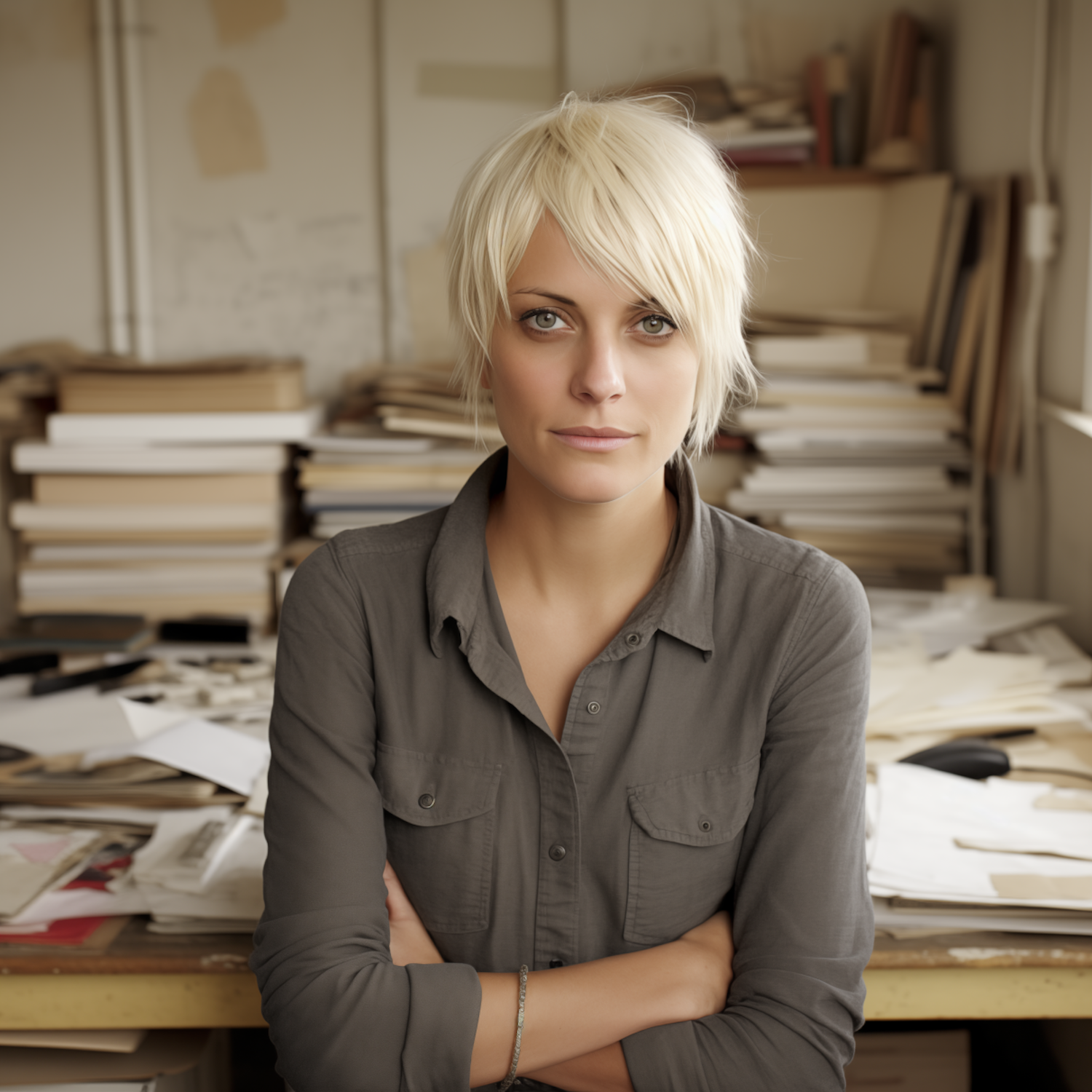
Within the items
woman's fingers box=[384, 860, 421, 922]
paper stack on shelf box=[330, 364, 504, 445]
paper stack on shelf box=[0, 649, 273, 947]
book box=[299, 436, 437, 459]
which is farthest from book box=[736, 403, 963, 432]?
woman's fingers box=[384, 860, 421, 922]

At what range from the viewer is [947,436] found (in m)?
2.55

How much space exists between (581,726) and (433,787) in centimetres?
16

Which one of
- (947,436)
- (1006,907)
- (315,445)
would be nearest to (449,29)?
(315,445)

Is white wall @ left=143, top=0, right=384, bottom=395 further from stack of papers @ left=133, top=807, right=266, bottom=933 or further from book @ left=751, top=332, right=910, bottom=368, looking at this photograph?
stack of papers @ left=133, top=807, right=266, bottom=933

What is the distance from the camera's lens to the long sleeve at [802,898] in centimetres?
103

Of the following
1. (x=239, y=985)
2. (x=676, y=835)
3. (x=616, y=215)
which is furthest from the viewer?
(x=239, y=985)

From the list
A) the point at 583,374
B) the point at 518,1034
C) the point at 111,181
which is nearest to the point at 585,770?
the point at 518,1034

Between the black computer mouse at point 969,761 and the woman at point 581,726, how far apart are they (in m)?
0.50

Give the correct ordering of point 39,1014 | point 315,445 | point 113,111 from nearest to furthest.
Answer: point 39,1014, point 315,445, point 113,111

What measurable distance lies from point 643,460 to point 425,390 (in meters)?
1.58

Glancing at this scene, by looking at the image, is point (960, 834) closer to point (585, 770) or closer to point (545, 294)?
point (585, 770)

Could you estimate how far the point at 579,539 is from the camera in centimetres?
119

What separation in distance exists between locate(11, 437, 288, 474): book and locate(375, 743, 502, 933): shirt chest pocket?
4.88ft

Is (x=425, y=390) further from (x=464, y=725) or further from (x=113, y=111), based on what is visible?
(x=464, y=725)
